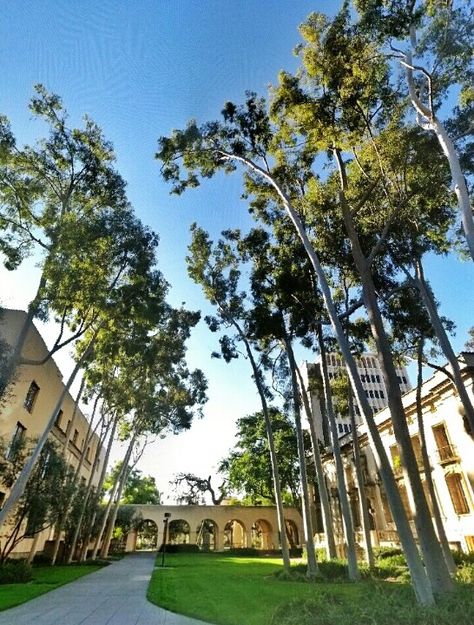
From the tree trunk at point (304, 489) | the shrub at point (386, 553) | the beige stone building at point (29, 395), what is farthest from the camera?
the shrub at point (386, 553)

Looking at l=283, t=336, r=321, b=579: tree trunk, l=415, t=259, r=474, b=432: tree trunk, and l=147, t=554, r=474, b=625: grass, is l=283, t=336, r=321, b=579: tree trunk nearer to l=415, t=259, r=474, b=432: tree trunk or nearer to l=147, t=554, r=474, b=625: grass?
l=147, t=554, r=474, b=625: grass

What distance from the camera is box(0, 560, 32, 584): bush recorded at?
12922 mm

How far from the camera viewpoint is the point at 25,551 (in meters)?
20.8

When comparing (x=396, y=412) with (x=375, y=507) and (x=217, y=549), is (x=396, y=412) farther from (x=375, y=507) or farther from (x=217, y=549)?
(x=217, y=549)

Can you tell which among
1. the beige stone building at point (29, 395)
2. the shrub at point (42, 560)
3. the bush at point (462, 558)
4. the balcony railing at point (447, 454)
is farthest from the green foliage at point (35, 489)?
the balcony railing at point (447, 454)

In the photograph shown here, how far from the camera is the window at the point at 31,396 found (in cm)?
1980

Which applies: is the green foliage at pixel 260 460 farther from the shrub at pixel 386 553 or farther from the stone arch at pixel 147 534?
the shrub at pixel 386 553

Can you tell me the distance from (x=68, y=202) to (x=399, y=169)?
11.4 metres

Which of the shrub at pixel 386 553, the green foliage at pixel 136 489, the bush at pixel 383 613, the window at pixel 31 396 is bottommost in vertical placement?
the bush at pixel 383 613

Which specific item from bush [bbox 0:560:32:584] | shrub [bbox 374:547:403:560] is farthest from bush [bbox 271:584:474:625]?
shrub [bbox 374:547:403:560]

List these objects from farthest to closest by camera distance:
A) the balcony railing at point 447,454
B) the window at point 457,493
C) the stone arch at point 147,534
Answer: the stone arch at point 147,534 → the balcony railing at point 447,454 → the window at point 457,493

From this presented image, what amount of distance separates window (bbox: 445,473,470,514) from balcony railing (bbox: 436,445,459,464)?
2.41ft

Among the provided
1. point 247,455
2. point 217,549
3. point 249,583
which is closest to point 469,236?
point 249,583

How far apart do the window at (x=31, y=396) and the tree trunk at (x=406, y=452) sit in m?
17.7
